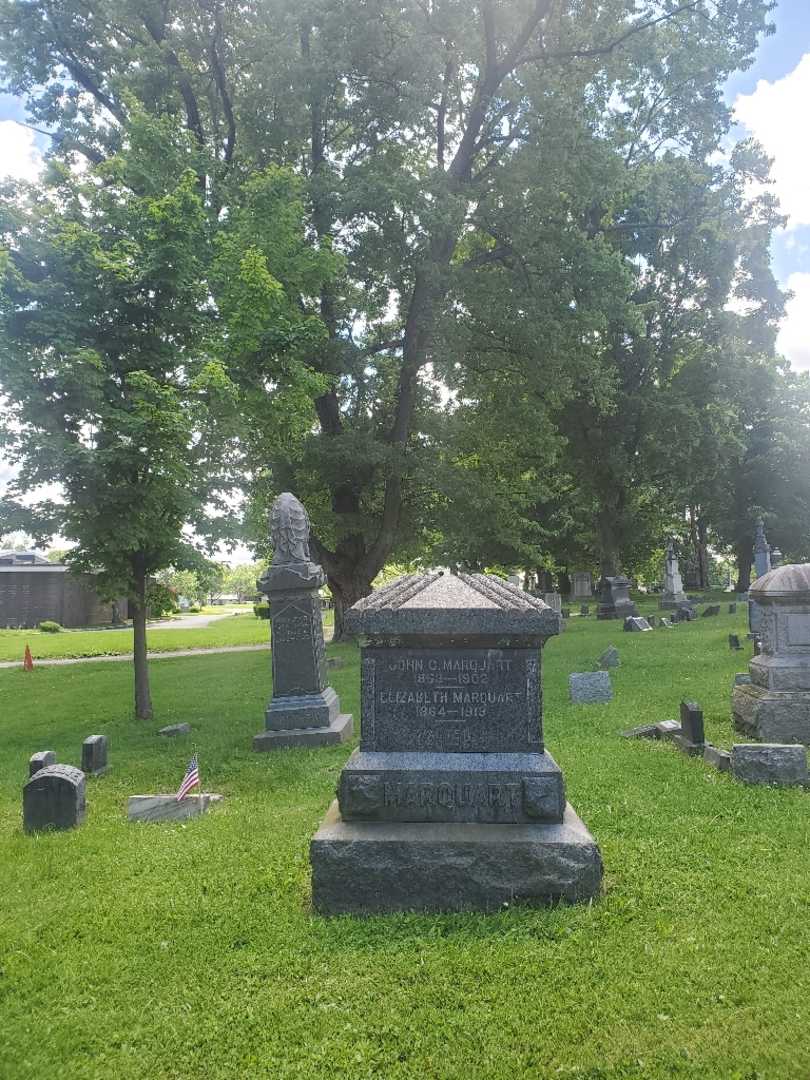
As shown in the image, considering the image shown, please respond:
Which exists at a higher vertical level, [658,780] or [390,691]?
[390,691]

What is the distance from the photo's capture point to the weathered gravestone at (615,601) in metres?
26.6

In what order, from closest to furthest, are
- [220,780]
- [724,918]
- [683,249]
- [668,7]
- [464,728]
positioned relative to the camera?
1. [724,918]
2. [464,728]
3. [220,780]
4. [668,7]
5. [683,249]

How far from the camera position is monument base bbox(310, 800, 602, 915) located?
14.2ft

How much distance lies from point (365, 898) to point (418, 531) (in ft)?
66.6

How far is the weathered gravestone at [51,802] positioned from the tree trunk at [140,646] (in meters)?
5.38

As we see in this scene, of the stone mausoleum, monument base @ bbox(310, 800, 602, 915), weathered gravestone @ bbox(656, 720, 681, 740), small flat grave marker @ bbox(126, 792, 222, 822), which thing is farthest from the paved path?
monument base @ bbox(310, 800, 602, 915)

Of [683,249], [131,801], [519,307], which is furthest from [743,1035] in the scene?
[683,249]

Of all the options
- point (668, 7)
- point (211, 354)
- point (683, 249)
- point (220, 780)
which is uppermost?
point (668, 7)

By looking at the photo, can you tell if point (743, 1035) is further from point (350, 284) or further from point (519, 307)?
point (350, 284)

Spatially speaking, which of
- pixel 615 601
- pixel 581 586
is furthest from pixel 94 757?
pixel 581 586

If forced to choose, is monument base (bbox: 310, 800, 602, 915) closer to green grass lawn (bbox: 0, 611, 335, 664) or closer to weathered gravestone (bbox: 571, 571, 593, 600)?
green grass lawn (bbox: 0, 611, 335, 664)

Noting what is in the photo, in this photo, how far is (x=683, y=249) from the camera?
23.4m

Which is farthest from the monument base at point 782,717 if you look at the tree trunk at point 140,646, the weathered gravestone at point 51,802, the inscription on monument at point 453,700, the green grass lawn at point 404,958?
the tree trunk at point 140,646

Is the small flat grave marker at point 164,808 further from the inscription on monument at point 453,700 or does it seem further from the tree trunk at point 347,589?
the tree trunk at point 347,589
